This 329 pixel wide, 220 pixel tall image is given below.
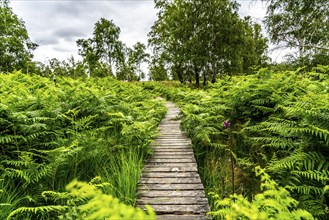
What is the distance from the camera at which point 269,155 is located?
12.9ft

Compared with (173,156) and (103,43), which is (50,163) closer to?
(173,156)

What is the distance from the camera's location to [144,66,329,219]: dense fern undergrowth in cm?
194

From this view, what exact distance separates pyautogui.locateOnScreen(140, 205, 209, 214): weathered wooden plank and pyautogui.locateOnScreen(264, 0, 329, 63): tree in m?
8.85

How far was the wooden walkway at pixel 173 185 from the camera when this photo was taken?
8.55ft

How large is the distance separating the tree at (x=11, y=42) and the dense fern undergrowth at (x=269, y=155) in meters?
27.6

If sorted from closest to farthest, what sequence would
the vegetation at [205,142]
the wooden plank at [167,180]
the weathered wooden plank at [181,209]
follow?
the vegetation at [205,142] < the weathered wooden plank at [181,209] < the wooden plank at [167,180]

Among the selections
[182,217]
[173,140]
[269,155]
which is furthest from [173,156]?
[182,217]

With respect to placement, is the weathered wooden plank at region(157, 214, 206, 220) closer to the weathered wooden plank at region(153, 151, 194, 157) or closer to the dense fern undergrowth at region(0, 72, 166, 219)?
the dense fern undergrowth at region(0, 72, 166, 219)

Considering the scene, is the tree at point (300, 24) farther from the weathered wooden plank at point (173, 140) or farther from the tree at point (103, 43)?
the tree at point (103, 43)

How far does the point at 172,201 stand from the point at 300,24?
11.3m

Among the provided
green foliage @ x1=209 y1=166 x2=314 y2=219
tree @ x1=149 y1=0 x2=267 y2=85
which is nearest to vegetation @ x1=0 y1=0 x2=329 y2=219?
green foliage @ x1=209 y1=166 x2=314 y2=219

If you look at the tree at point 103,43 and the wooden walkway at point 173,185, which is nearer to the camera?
the wooden walkway at point 173,185

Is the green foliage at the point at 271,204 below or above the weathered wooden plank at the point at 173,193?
above

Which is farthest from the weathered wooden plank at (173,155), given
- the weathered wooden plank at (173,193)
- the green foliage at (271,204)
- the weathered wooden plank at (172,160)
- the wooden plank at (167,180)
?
the green foliage at (271,204)
